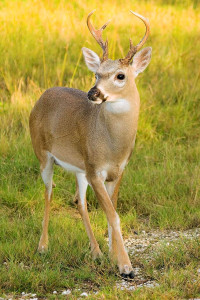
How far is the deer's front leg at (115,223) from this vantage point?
4.89 metres

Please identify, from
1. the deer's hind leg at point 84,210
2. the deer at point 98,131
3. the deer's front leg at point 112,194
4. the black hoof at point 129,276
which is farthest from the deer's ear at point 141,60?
the black hoof at point 129,276

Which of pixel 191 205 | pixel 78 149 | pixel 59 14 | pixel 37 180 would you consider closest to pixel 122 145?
pixel 78 149

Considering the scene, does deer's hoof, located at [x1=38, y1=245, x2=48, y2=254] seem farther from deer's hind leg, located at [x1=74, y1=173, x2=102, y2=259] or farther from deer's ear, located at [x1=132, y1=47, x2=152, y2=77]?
deer's ear, located at [x1=132, y1=47, x2=152, y2=77]

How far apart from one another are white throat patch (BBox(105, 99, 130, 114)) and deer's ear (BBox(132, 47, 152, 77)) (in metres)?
0.43

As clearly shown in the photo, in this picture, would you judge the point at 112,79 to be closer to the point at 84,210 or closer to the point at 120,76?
the point at 120,76

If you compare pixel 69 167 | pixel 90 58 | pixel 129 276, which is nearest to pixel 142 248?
pixel 129 276

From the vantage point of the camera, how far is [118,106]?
197 inches

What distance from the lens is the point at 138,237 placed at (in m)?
5.89

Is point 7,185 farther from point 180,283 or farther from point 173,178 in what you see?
point 180,283

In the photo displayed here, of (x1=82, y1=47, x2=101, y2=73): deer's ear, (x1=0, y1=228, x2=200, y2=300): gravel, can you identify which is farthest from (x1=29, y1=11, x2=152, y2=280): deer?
(x1=0, y1=228, x2=200, y2=300): gravel

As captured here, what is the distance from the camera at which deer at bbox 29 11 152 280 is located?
4.94 m

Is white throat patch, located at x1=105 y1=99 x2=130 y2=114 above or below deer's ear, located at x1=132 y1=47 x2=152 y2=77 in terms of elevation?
below

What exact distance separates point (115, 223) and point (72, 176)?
7.00ft

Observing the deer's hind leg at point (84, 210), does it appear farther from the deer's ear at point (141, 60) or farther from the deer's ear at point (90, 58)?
the deer's ear at point (141, 60)
